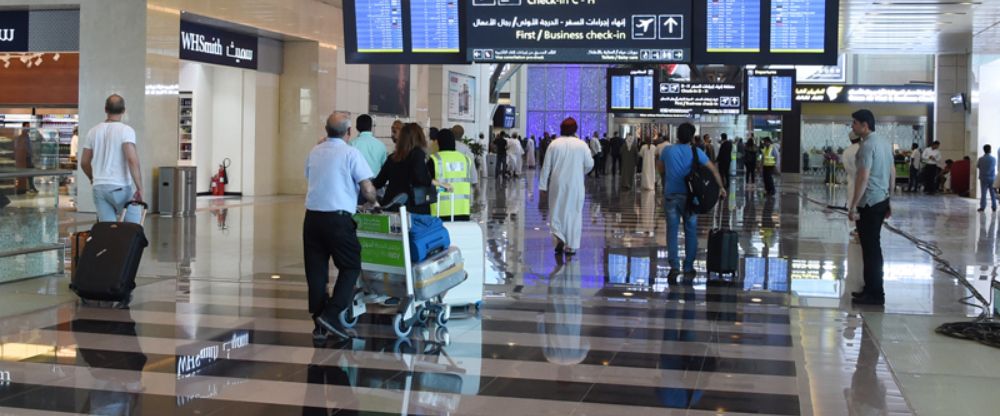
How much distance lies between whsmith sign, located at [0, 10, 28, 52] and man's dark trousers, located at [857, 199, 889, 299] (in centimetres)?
1583

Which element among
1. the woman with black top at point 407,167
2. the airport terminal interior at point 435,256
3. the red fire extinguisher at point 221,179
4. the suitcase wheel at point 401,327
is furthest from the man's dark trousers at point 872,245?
the red fire extinguisher at point 221,179

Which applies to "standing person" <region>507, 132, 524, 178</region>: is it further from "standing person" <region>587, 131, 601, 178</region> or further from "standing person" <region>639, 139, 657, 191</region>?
"standing person" <region>639, 139, 657, 191</region>

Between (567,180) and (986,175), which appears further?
(986,175)

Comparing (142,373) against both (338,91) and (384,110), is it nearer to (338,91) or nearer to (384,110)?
(338,91)

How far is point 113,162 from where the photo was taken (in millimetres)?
8898

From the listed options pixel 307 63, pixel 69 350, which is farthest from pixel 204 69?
pixel 69 350

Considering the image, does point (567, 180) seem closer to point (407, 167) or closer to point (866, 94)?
point (407, 167)

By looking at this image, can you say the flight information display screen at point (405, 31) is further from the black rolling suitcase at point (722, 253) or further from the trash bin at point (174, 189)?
the trash bin at point (174, 189)

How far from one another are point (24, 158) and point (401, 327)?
4.73 m

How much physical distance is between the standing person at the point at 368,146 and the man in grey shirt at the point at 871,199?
441 centimetres

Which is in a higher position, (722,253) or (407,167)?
(407,167)

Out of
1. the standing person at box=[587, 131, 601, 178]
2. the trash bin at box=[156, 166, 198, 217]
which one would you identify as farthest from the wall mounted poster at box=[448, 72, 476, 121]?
the trash bin at box=[156, 166, 198, 217]

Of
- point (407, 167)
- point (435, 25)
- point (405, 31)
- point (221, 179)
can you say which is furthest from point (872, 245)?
point (221, 179)

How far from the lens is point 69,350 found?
671 cm
